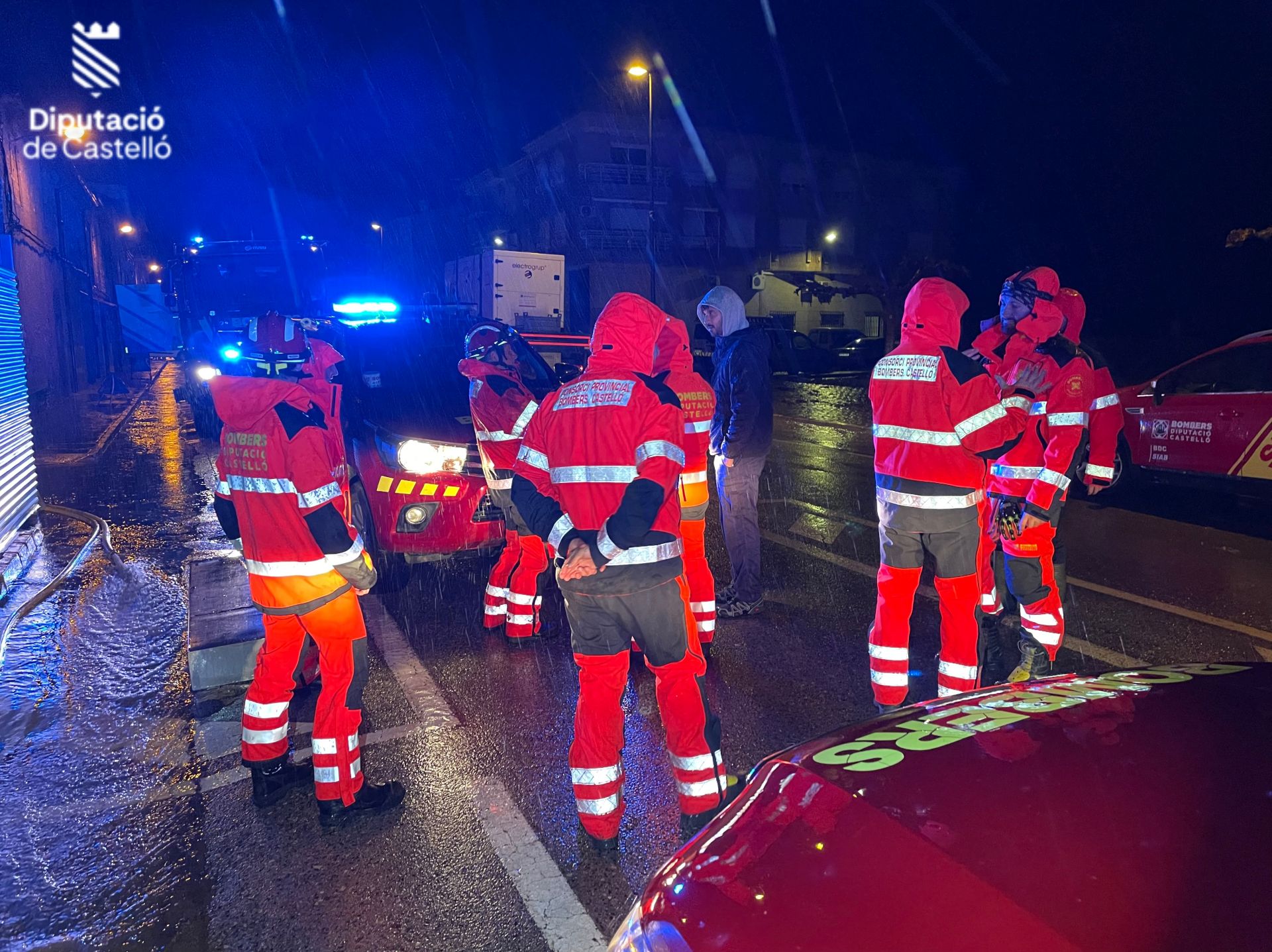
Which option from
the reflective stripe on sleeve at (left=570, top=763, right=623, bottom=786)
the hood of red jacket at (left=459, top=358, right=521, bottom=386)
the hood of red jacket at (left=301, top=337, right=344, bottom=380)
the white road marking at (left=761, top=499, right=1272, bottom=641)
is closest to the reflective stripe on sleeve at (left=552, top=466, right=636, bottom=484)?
the reflective stripe on sleeve at (left=570, top=763, right=623, bottom=786)

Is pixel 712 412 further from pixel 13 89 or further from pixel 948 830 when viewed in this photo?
pixel 13 89

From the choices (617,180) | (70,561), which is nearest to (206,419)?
(70,561)

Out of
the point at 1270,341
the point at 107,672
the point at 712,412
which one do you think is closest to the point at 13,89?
the point at 107,672

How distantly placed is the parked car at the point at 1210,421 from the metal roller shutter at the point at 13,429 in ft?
34.9

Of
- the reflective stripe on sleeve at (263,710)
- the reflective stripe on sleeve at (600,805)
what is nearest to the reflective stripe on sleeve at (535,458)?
the reflective stripe on sleeve at (600,805)

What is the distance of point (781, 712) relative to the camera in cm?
425

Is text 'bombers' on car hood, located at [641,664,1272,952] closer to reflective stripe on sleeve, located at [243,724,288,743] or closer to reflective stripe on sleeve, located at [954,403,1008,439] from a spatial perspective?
reflective stripe on sleeve, located at [954,403,1008,439]

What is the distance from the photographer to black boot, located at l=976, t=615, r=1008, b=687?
431 centimetres

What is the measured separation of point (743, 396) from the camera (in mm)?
5289

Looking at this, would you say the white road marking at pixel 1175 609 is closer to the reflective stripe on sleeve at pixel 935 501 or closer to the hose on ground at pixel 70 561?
the reflective stripe on sleeve at pixel 935 501

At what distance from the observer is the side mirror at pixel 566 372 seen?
295 inches

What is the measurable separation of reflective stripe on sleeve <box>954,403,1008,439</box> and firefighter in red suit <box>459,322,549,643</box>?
246 centimetres

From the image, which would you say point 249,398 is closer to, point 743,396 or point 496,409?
point 496,409

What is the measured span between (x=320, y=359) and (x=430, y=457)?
1.38 metres
